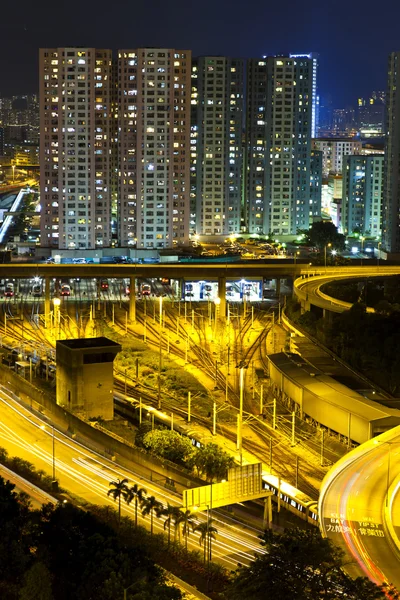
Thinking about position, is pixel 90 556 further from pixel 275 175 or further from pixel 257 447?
pixel 275 175

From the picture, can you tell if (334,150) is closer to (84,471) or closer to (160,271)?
(160,271)

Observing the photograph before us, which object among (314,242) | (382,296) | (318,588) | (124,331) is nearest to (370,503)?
(318,588)

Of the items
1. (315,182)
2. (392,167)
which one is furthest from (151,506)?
(315,182)

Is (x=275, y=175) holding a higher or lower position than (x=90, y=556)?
higher

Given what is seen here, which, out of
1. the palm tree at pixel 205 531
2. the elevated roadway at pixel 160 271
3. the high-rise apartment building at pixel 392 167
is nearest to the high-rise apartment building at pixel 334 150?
the high-rise apartment building at pixel 392 167

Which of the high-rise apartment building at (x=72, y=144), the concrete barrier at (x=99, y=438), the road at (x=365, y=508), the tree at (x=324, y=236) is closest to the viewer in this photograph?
the road at (x=365, y=508)

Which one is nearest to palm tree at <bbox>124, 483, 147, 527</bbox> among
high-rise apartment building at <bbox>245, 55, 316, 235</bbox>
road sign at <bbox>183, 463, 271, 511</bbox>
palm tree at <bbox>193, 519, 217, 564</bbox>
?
road sign at <bbox>183, 463, 271, 511</bbox>

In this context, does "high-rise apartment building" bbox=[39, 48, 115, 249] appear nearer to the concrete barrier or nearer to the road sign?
the concrete barrier

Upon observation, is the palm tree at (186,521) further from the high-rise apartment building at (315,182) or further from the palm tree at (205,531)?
the high-rise apartment building at (315,182)
